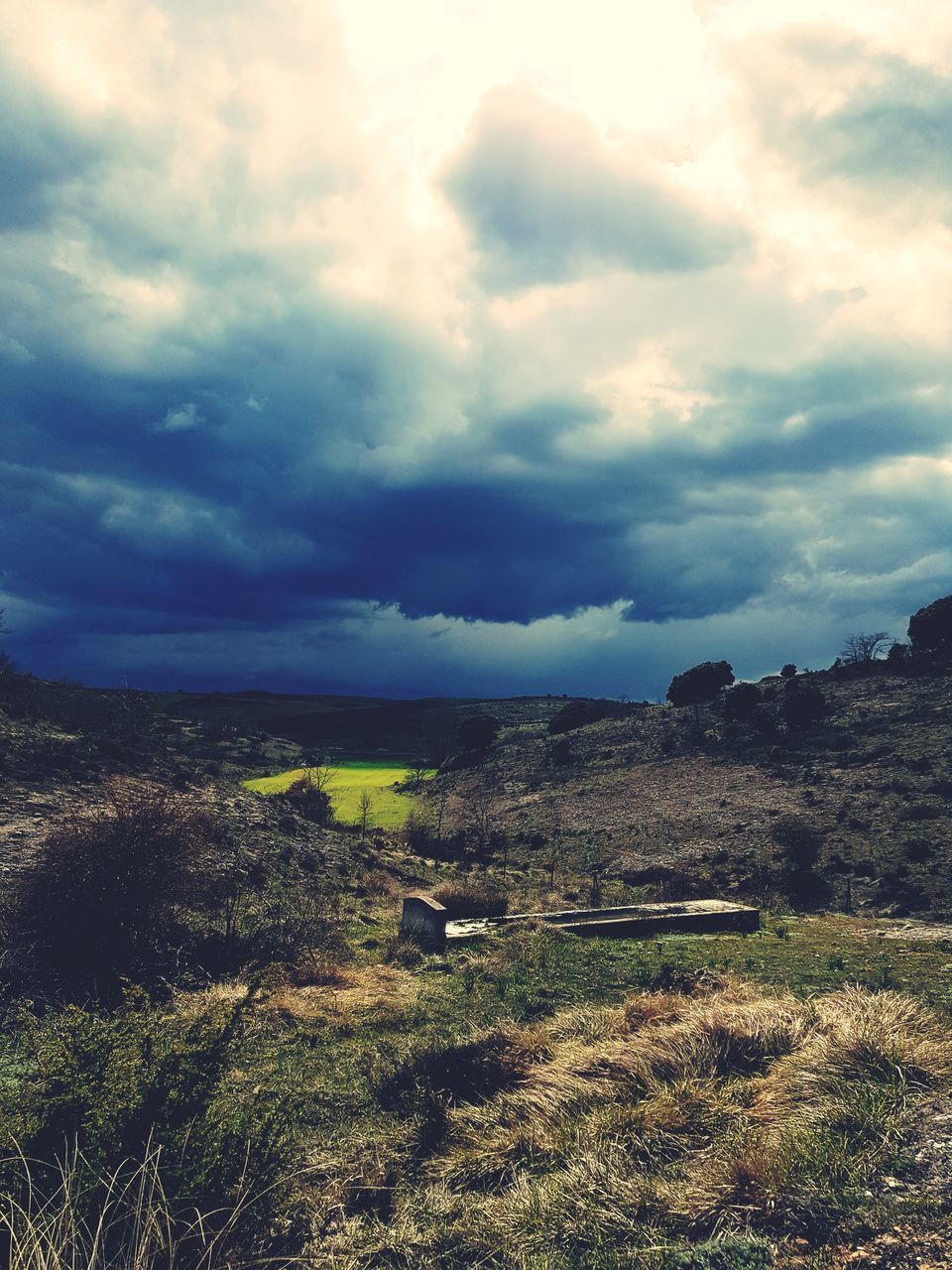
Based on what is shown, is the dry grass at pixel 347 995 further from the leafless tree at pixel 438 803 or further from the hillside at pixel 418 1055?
the leafless tree at pixel 438 803

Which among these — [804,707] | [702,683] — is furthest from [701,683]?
[804,707]

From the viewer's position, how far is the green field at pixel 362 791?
43134 mm

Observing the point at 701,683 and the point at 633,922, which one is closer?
the point at 633,922

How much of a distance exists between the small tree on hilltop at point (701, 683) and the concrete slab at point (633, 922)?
50.7 m

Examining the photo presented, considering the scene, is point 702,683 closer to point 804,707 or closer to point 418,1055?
point 804,707

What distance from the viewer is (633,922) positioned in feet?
54.4

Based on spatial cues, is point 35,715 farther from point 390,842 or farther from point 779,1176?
point 779,1176

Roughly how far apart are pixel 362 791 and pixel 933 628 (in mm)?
49529

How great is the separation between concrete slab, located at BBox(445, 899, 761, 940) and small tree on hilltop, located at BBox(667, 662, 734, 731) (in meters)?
50.7

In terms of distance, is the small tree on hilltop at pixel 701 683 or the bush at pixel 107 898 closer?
the bush at pixel 107 898

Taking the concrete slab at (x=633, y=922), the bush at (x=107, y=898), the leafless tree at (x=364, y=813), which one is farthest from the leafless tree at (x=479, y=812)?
the bush at (x=107, y=898)

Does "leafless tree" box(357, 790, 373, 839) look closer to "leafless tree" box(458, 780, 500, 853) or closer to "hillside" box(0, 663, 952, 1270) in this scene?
"leafless tree" box(458, 780, 500, 853)

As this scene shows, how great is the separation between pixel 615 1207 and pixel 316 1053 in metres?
5.26

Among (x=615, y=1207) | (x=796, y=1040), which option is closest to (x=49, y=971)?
(x=615, y=1207)
